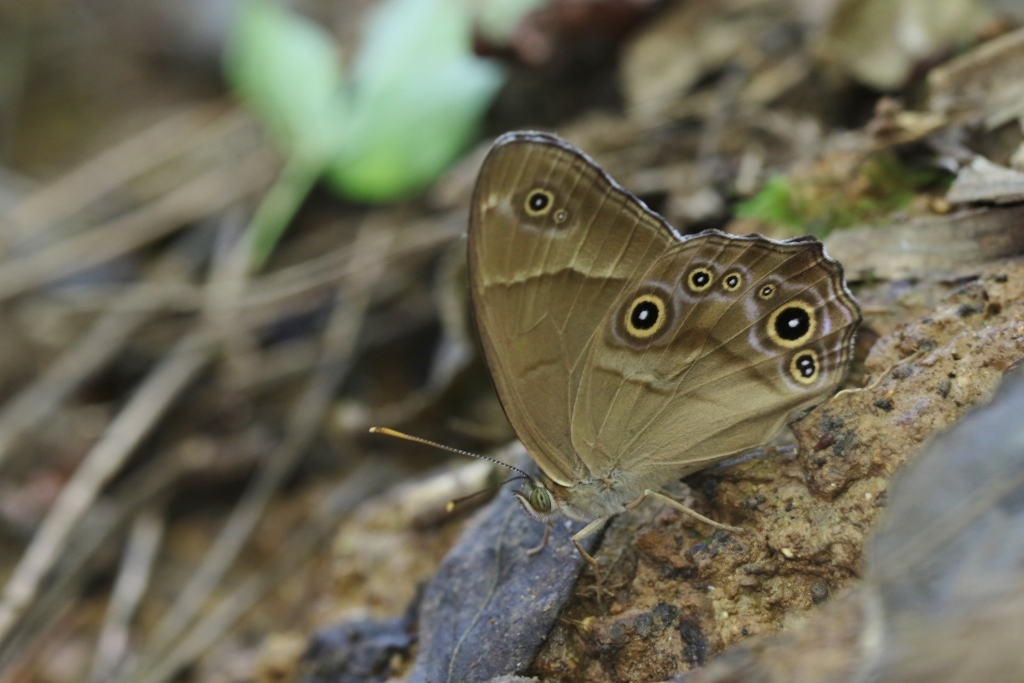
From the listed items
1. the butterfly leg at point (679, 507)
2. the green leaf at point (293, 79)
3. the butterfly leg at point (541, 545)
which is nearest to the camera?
the butterfly leg at point (679, 507)

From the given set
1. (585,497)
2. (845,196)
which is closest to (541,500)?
(585,497)

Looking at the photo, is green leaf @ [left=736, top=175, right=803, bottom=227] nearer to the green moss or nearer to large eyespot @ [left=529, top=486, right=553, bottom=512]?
the green moss

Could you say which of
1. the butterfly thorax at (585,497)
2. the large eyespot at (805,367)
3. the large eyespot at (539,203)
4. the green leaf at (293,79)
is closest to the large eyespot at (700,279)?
the large eyespot at (805,367)

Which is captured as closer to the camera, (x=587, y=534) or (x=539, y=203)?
(x=539, y=203)

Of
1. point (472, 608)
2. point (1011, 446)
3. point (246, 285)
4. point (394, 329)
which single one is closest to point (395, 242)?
point (394, 329)

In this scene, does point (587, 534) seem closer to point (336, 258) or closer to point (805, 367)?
point (805, 367)

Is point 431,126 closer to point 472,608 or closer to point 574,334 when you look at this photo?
point 574,334

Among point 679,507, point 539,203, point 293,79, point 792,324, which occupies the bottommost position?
A: point 679,507

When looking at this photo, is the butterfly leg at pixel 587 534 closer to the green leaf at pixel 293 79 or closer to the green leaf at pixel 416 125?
the green leaf at pixel 416 125
